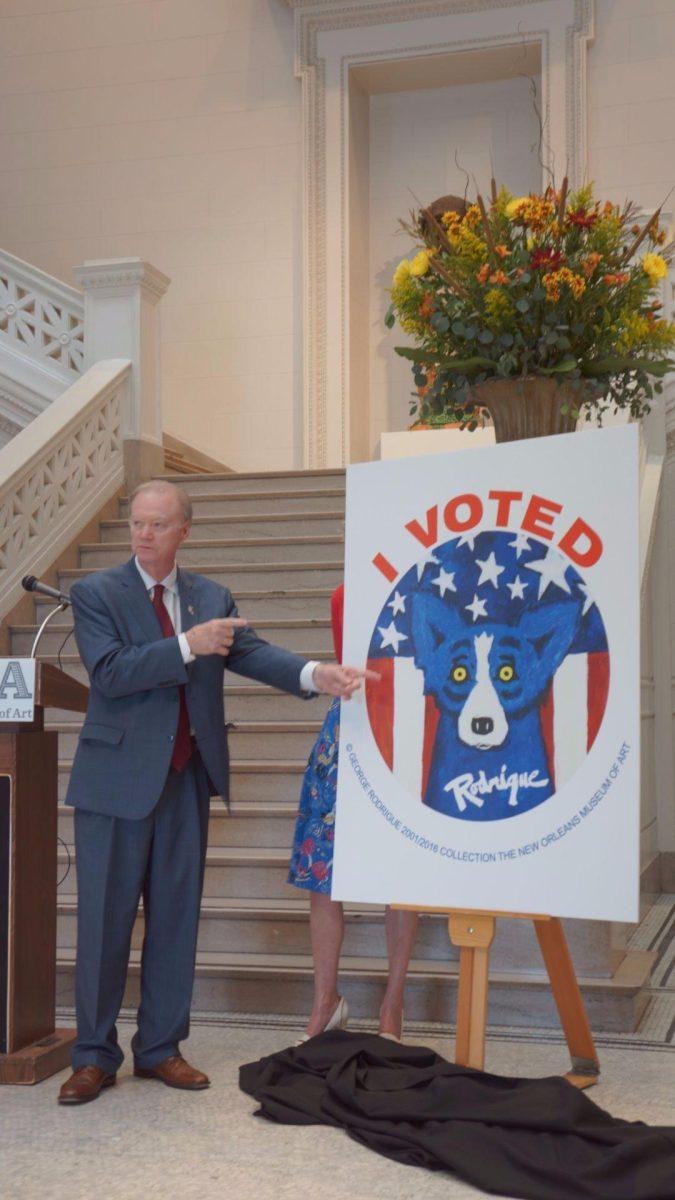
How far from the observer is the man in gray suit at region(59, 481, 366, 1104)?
144 inches

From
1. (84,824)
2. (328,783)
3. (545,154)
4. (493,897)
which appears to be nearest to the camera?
(493,897)

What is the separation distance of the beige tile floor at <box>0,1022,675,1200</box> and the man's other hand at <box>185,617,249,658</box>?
3.80 feet

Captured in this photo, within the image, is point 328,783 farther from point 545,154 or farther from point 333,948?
point 545,154

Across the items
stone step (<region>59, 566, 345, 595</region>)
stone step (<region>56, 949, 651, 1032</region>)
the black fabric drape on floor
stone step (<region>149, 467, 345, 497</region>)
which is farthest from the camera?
stone step (<region>149, 467, 345, 497</region>)

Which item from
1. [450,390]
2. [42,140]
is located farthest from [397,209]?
[450,390]

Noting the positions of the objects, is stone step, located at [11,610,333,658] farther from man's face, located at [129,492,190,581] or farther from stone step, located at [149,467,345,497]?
man's face, located at [129,492,190,581]

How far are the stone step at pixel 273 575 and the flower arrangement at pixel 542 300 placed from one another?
2.80 m

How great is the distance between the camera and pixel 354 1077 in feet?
11.3

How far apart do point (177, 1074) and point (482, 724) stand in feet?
4.42

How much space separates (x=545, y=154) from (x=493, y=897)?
7.30 metres

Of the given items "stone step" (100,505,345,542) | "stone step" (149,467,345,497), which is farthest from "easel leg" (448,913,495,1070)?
"stone step" (149,467,345,497)

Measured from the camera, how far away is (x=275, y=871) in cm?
491

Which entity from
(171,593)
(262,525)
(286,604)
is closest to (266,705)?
(286,604)

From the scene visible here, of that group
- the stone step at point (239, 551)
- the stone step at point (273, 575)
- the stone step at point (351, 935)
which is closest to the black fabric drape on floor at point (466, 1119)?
the stone step at point (351, 935)
